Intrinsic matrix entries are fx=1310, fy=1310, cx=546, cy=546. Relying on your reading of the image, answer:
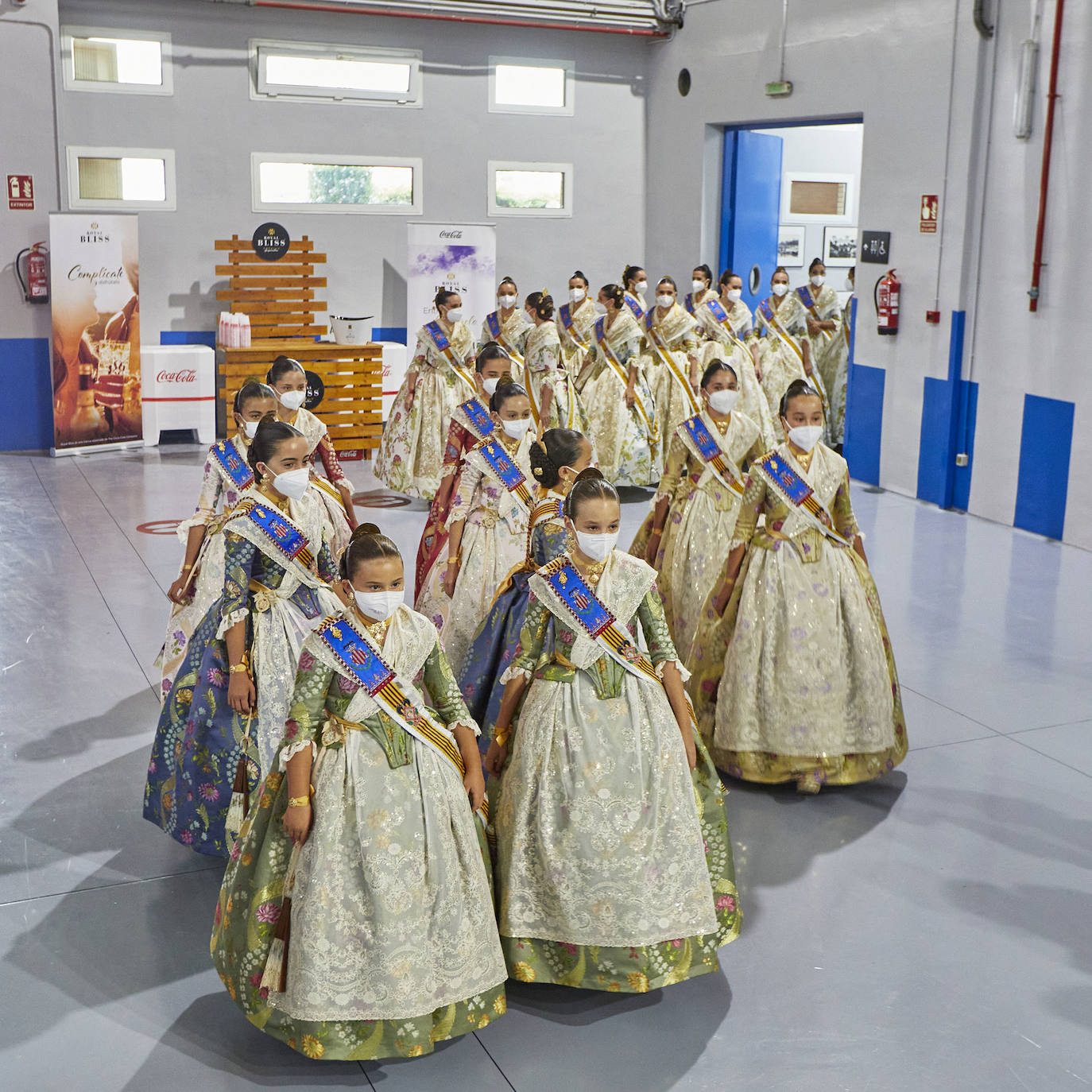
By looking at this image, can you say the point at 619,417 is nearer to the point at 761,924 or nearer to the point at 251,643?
the point at 251,643

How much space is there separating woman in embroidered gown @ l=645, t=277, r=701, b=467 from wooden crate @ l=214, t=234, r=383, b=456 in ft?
8.12

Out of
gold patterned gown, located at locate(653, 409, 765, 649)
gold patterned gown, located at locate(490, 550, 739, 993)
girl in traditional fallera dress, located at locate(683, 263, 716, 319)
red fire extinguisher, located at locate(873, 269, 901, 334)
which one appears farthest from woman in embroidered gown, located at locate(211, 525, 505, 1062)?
girl in traditional fallera dress, located at locate(683, 263, 716, 319)

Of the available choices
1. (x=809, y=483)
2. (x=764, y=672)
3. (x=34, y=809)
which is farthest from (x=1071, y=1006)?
(x=34, y=809)

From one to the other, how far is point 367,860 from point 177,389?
8744 millimetres

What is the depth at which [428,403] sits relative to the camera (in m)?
8.94

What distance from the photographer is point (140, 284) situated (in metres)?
11.3

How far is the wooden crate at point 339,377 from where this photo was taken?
35.4ft

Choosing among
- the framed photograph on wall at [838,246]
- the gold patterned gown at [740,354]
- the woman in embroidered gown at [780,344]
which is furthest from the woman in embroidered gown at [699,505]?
the framed photograph on wall at [838,246]

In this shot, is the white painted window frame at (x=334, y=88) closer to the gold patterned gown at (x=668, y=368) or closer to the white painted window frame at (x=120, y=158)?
the white painted window frame at (x=120, y=158)

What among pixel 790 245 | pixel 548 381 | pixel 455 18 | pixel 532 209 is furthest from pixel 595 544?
pixel 790 245

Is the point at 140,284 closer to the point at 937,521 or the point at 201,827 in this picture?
the point at 937,521

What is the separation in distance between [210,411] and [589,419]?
11.7 feet

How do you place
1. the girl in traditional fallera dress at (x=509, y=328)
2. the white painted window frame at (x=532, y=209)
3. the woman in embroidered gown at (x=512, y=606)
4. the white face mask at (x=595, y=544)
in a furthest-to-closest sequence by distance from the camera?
the white painted window frame at (x=532, y=209)
the girl in traditional fallera dress at (x=509, y=328)
the woman in embroidered gown at (x=512, y=606)
the white face mask at (x=595, y=544)

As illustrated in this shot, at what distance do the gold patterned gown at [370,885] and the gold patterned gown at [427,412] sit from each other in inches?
236
